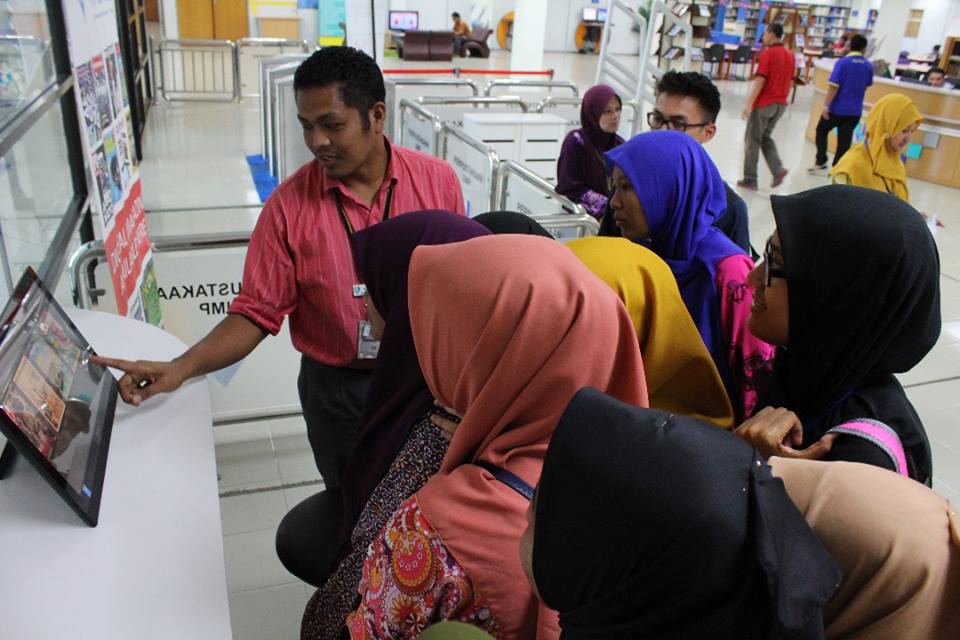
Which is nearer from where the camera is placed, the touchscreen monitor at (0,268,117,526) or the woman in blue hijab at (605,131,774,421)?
the touchscreen monitor at (0,268,117,526)

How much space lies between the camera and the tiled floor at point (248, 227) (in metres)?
2.29

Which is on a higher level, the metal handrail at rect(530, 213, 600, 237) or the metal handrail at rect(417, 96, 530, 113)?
the metal handrail at rect(417, 96, 530, 113)

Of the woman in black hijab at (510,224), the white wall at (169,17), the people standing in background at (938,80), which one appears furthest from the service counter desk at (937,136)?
the white wall at (169,17)

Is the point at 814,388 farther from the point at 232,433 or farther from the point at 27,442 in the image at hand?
the point at 232,433

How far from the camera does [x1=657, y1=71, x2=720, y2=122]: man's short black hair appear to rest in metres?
3.07

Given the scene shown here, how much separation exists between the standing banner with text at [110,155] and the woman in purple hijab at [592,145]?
7.03 feet


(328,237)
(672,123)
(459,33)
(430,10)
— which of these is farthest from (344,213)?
(459,33)

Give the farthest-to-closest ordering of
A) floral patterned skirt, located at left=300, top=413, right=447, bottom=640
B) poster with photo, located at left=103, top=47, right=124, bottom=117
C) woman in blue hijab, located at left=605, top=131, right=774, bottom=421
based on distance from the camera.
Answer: poster with photo, located at left=103, top=47, right=124, bottom=117 → woman in blue hijab, located at left=605, top=131, right=774, bottom=421 → floral patterned skirt, located at left=300, top=413, right=447, bottom=640

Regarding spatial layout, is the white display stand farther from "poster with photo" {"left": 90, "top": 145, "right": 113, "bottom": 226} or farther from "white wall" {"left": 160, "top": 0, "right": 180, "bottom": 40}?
"white wall" {"left": 160, "top": 0, "right": 180, "bottom": 40}

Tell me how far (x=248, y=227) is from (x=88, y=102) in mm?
3207

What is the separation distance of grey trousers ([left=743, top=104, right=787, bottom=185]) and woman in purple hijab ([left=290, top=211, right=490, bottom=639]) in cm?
661

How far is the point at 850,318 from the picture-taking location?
4.17 ft

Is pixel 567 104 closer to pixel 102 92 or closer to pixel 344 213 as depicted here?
pixel 102 92

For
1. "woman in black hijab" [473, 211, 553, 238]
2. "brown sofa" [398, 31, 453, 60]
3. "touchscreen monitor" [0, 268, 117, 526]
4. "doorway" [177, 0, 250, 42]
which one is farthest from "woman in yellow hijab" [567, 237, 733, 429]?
"brown sofa" [398, 31, 453, 60]
